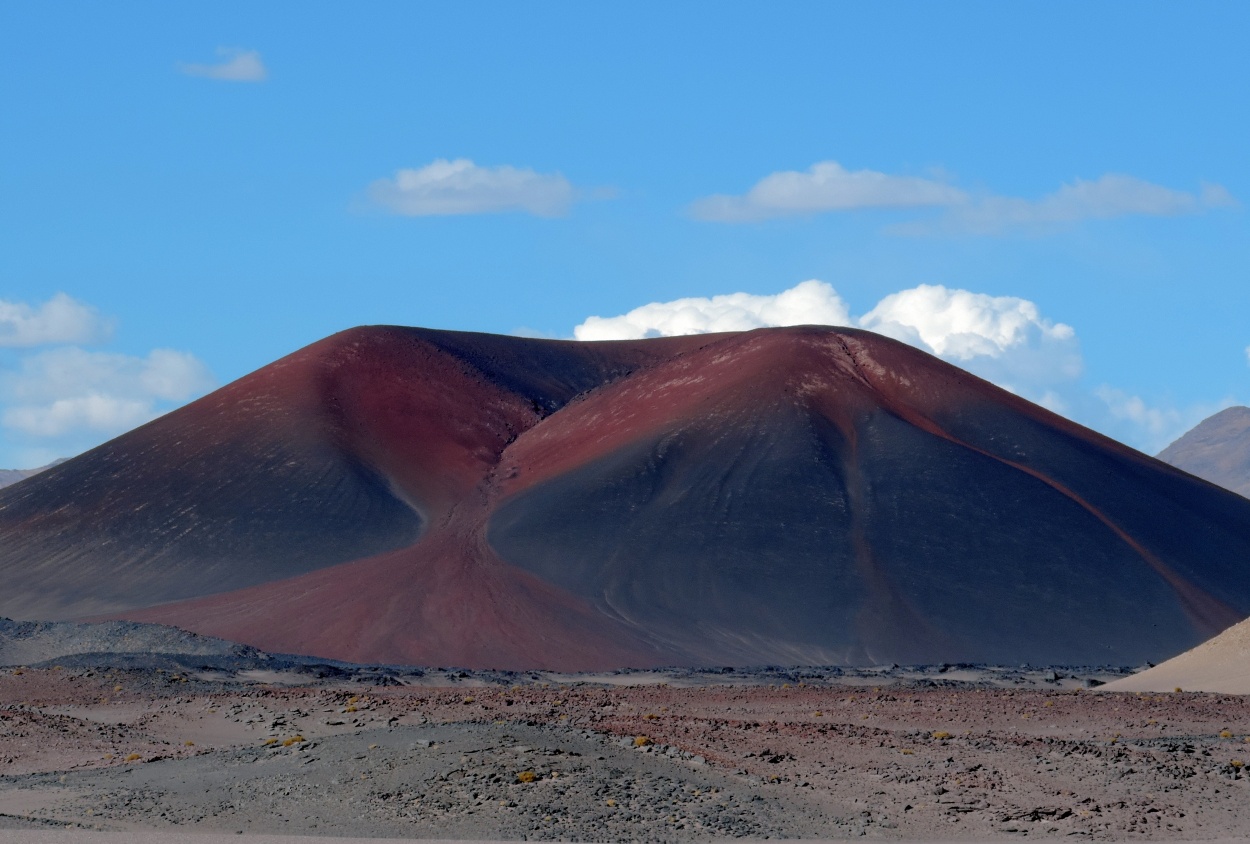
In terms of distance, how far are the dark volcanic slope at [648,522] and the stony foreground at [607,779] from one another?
3309 centimetres

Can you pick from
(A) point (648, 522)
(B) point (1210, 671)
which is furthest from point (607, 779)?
(A) point (648, 522)

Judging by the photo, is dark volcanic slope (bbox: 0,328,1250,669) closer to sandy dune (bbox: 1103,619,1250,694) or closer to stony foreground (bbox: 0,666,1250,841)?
sandy dune (bbox: 1103,619,1250,694)

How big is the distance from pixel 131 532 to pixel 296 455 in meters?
8.53

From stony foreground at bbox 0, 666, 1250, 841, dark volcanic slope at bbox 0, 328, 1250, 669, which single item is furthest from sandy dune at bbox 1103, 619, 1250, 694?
dark volcanic slope at bbox 0, 328, 1250, 669

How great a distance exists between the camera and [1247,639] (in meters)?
37.2

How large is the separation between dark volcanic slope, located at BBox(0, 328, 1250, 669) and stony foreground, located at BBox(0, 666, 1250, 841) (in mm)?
33094

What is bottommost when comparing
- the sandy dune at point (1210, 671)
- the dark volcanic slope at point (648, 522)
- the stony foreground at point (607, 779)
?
the sandy dune at point (1210, 671)

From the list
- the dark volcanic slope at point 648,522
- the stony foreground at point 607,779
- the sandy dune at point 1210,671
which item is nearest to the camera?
the stony foreground at point 607,779

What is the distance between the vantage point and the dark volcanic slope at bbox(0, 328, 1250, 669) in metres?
62.0

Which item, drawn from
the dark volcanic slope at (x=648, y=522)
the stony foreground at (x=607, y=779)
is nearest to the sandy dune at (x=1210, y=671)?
the stony foreground at (x=607, y=779)

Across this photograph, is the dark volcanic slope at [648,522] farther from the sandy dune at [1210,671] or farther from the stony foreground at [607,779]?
the stony foreground at [607,779]

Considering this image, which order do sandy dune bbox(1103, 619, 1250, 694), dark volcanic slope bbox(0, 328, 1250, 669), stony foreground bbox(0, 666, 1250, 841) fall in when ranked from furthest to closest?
1. dark volcanic slope bbox(0, 328, 1250, 669)
2. sandy dune bbox(1103, 619, 1250, 694)
3. stony foreground bbox(0, 666, 1250, 841)

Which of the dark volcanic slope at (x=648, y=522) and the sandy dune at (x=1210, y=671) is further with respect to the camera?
the dark volcanic slope at (x=648, y=522)

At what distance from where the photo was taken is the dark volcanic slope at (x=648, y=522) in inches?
2441
